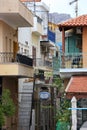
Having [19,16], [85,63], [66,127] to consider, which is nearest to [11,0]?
[19,16]

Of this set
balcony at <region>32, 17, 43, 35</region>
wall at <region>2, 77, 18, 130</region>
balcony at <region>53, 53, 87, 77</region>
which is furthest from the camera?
balcony at <region>32, 17, 43, 35</region>

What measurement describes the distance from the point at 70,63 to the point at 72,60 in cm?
17

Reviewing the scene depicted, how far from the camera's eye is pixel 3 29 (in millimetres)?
31672

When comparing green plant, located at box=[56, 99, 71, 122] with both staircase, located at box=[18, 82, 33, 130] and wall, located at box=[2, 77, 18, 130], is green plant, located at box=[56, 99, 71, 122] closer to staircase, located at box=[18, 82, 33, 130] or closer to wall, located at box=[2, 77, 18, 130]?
wall, located at box=[2, 77, 18, 130]

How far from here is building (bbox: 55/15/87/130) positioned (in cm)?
2411

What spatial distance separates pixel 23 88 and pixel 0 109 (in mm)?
12062

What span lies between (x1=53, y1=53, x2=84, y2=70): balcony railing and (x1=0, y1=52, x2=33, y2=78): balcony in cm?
324

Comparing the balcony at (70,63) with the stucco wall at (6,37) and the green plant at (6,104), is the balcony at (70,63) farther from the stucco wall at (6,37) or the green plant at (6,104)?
the stucco wall at (6,37)

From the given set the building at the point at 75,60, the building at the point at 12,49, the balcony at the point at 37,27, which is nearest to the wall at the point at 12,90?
the building at the point at 12,49

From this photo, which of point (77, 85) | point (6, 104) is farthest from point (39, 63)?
point (77, 85)

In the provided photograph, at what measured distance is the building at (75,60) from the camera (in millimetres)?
24109

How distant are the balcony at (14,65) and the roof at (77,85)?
5211 millimetres

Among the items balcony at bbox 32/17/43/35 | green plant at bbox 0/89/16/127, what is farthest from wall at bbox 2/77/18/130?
balcony at bbox 32/17/43/35

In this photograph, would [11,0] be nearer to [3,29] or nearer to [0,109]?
[3,29]
